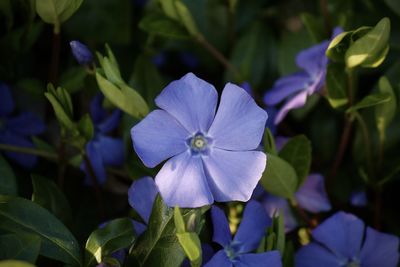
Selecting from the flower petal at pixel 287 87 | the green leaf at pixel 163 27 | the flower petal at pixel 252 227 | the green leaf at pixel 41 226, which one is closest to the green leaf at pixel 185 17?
the green leaf at pixel 163 27

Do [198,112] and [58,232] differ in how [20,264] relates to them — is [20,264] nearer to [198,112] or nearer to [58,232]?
[58,232]

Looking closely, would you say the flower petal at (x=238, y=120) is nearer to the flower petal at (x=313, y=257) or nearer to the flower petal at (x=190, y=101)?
the flower petal at (x=190, y=101)

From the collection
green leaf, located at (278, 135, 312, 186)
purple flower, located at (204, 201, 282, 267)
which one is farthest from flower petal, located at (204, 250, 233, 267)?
green leaf, located at (278, 135, 312, 186)

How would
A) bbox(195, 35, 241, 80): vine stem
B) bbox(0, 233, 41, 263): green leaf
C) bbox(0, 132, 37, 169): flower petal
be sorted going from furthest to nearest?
bbox(195, 35, 241, 80): vine stem, bbox(0, 132, 37, 169): flower petal, bbox(0, 233, 41, 263): green leaf

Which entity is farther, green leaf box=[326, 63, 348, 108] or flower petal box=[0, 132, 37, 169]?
flower petal box=[0, 132, 37, 169]

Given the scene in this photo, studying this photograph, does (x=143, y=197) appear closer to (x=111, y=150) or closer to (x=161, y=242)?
(x=161, y=242)

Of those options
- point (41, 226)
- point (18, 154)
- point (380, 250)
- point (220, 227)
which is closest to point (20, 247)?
point (41, 226)

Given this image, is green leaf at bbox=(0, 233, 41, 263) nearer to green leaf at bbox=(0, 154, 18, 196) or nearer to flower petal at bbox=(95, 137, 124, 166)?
green leaf at bbox=(0, 154, 18, 196)
